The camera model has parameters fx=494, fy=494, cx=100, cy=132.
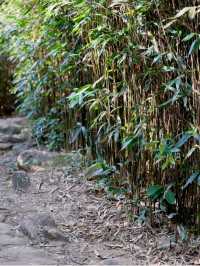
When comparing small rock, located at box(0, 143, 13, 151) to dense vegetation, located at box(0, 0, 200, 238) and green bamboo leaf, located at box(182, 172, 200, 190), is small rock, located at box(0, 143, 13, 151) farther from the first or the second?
green bamboo leaf, located at box(182, 172, 200, 190)

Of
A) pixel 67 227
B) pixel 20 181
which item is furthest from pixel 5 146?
pixel 67 227

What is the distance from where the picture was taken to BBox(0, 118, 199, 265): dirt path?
7.59 ft

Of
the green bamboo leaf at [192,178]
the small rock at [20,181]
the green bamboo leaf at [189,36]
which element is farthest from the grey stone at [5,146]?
the green bamboo leaf at [189,36]

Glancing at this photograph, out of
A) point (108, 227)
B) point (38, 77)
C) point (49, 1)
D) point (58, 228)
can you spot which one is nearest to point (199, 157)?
point (108, 227)

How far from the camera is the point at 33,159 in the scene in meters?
4.02

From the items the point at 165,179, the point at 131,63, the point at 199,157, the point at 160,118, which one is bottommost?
the point at 165,179

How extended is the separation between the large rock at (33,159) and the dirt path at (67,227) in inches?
0.5

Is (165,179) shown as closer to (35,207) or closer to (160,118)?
(160,118)

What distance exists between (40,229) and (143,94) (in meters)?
0.88

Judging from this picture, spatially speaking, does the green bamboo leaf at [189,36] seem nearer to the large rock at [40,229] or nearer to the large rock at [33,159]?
the large rock at [40,229]

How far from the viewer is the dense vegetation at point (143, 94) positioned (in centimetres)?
226

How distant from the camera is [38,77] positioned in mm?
4555

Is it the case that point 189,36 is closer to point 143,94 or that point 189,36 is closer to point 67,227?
point 143,94

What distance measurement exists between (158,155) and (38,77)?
8.12 feet
